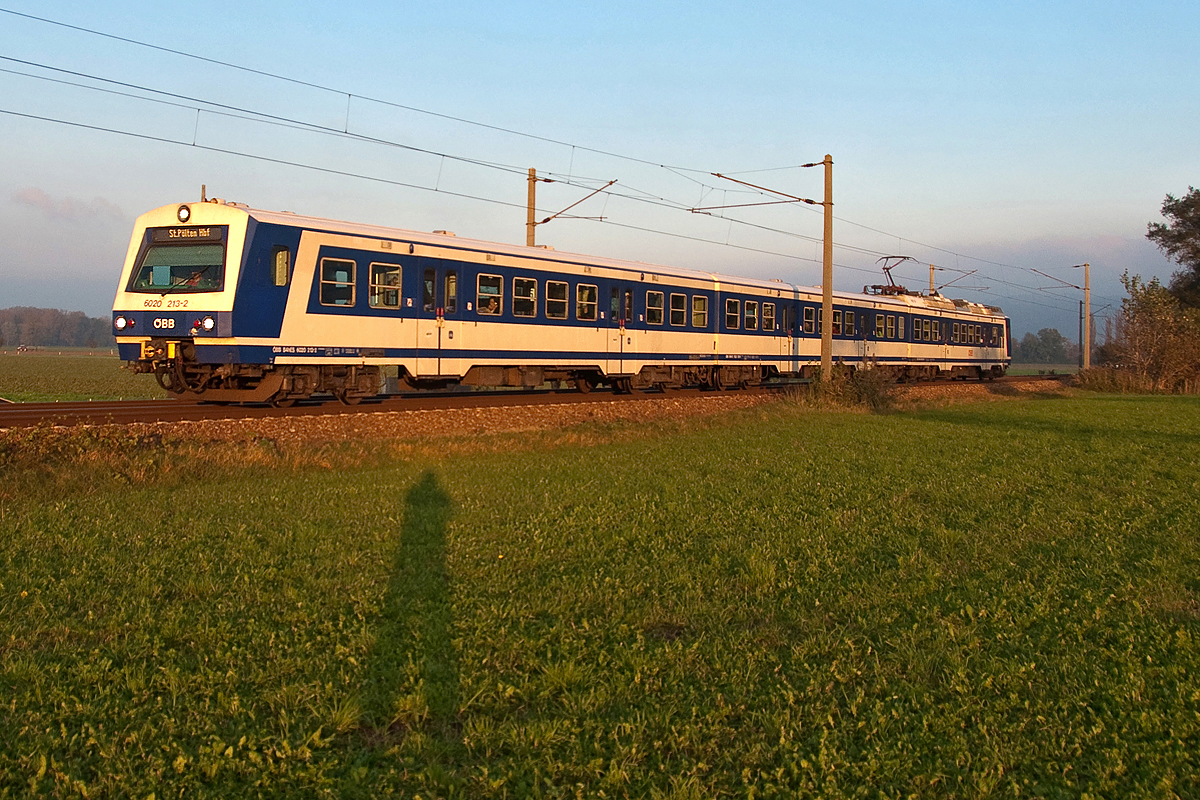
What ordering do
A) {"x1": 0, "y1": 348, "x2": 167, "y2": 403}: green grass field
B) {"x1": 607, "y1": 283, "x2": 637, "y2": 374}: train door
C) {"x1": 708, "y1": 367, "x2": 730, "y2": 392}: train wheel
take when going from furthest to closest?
{"x1": 708, "y1": 367, "x2": 730, "y2": 392}: train wheel, {"x1": 0, "y1": 348, "x2": 167, "y2": 403}: green grass field, {"x1": 607, "y1": 283, "x2": 637, "y2": 374}: train door

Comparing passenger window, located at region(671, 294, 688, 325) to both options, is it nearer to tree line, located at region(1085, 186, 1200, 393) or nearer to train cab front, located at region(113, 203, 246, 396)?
train cab front, located at region(113, 203, 246, 396)

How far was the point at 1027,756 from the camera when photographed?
156 inches

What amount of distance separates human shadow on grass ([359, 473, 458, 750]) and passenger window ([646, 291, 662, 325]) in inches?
632

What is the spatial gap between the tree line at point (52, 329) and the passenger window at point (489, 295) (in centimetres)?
16533

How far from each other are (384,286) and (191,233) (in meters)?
3.37

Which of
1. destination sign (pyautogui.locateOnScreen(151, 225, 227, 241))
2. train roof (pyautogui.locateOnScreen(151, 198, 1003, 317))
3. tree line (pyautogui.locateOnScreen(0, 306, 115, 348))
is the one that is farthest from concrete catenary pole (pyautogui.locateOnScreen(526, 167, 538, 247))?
tree line (pyautogui.locateOnScreen(0, 306, 115, 348))

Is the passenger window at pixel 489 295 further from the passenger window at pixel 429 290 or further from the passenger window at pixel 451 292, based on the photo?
the passenger window at pixel 429 290

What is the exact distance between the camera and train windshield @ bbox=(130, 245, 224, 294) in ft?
47.3

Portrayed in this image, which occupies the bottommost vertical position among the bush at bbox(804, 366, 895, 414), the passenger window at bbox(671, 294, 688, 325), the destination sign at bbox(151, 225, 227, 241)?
the bush at bbox(804, 366, 895, 414)

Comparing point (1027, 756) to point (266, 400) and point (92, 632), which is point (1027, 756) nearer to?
point (92, 632)

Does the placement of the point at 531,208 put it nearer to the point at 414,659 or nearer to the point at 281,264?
the point at 281,264

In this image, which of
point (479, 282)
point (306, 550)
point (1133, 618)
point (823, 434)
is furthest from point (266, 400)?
point (1133, 618)

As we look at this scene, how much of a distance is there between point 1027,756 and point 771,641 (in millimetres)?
1714

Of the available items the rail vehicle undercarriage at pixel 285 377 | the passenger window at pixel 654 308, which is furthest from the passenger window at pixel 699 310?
the rail vehicle undercarriage at pixel 285 377
